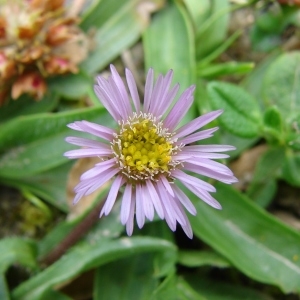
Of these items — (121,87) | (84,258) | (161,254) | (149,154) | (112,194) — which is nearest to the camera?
(112,194)

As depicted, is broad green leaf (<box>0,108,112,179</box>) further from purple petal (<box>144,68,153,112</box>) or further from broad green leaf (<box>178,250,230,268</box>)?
broad green leaf (<box>178,250,230,268</box>)

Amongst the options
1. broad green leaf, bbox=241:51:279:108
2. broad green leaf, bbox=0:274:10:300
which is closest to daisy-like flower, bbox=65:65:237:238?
broad green leaf, bbox=0:274:10:300

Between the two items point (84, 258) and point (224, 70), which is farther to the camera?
point (224, 70)

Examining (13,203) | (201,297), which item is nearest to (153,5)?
(13,203)

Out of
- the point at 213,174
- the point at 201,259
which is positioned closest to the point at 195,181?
the point at 213,174

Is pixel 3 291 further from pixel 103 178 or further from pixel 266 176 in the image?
pixel 266 176
